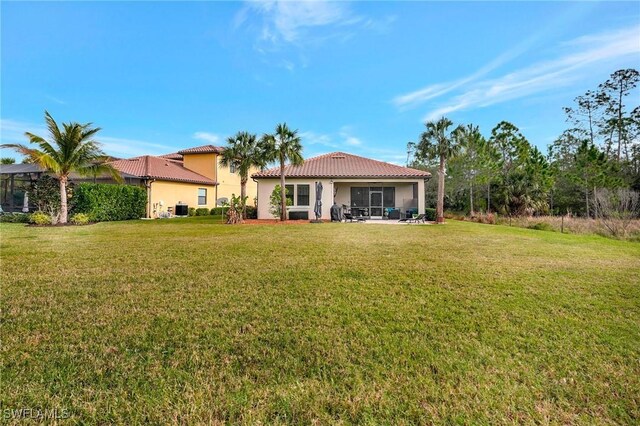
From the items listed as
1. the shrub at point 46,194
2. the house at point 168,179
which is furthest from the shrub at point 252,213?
the shrub at point 46,194

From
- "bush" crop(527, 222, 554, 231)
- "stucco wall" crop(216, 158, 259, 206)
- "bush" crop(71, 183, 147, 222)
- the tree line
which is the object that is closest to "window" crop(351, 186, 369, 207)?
the tree line

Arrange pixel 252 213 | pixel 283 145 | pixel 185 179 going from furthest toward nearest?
pixel 185 179, pixel 252 213, pixel 283 145

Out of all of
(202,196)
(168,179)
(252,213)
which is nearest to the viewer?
(252,213)

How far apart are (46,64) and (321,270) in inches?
641

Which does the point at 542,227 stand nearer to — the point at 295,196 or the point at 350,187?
the point at 350,187

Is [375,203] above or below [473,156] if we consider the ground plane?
below

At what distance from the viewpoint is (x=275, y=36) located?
13953 mm

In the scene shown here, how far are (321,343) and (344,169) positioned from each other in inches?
817

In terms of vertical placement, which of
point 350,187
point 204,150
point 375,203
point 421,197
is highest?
point 204,150

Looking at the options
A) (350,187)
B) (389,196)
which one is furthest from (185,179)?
(389,196)

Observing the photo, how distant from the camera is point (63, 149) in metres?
16.4

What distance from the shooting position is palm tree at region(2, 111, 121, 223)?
1548cm

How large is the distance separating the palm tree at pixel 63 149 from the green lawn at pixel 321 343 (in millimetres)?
11660

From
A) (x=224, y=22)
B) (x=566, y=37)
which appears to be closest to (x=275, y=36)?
(x=224, y=22)
